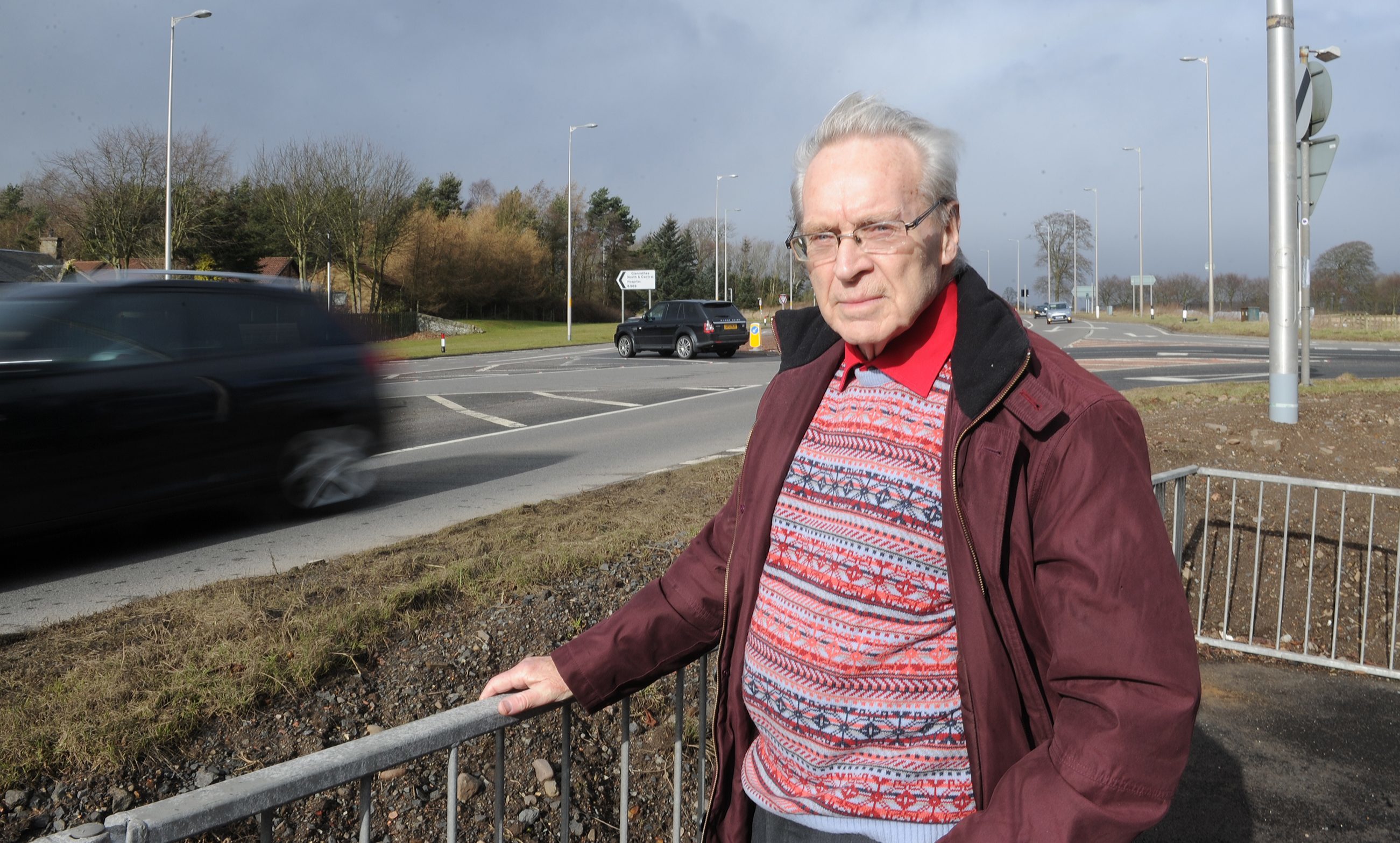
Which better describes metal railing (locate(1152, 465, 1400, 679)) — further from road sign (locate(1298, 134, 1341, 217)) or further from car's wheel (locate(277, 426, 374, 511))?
car's wheel (locate(277, 426, 374, 511))

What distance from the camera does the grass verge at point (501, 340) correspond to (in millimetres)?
34531

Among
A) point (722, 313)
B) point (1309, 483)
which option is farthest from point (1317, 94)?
point (722, 313)

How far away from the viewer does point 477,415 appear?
1423 cm

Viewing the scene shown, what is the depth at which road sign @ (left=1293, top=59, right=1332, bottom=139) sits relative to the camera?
8594 mm

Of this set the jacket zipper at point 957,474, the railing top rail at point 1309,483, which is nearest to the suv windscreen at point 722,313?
the railing top rail at point 1309,483

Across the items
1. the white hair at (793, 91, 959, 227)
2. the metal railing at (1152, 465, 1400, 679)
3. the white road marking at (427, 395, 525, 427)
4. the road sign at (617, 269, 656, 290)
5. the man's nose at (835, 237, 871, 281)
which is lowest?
the metal railing at (1152, 465, 1400, 679)

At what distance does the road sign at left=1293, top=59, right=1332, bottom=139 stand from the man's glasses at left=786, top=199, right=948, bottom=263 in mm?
8279

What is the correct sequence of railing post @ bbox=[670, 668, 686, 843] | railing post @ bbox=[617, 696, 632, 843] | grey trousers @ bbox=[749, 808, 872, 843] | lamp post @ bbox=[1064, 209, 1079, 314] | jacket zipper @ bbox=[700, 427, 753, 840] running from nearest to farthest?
grey trousers @ bbox=[749, 808, 872, 843]
jacket zipper @ bbox=[700, 427, 753, 840]
railing post @ bbox=[617, 696, 632, 843]
railing post @ bbox=[670, 668, 686, 843]
lamp post @ bbox=[1064, 209, 1079, 314]

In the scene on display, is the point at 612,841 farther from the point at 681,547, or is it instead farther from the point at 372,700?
the point at 681,547

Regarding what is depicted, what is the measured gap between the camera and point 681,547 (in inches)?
208

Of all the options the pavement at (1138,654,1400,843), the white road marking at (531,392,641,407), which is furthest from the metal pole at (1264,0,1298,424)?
the white road marking at (531,392,641,407)

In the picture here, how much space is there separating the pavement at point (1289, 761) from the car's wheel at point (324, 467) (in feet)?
19.6

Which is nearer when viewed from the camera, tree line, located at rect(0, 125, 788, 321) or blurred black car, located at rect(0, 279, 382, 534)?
blurred black car, located at rect(0, 279, 382, 534)

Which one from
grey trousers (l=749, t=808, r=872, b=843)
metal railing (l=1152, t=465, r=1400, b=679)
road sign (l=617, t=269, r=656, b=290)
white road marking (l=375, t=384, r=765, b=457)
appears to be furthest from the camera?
road sign (l=617, t=269, r=656, b=290)
